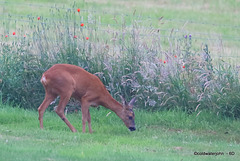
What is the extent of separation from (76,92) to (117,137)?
1550mm

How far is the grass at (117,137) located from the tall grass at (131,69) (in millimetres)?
463

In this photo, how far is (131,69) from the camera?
43.3ft

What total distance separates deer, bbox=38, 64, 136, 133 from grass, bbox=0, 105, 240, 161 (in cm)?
30

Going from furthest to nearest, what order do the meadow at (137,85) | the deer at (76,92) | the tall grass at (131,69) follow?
1. the tall grass at (131,69)
2. the meadow at (137,85)
3. the deer at (76,92)

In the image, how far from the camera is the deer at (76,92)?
11016 millimetres

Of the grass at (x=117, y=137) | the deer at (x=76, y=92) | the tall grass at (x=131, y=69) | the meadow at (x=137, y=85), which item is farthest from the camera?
the tall grass at (x=131, y=69)

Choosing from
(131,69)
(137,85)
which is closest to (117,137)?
(137,85)

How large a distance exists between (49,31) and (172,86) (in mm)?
3449

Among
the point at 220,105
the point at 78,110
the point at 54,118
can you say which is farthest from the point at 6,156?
the point at 220,105

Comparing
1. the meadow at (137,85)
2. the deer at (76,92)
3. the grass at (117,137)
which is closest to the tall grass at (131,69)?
the meadow at (137,85)

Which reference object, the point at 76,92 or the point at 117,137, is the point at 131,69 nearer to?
the point at 76,92

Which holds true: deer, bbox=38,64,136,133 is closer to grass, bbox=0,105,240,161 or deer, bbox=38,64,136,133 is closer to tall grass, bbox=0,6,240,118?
grass, bbox=0,105,240,161

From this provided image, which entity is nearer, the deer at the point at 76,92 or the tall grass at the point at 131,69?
the deer at the point at 76,92

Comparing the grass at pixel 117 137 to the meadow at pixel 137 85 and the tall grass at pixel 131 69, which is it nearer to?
the meadow at pixel 137 85
